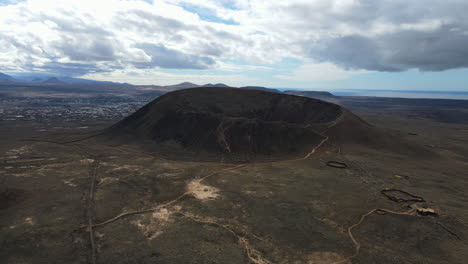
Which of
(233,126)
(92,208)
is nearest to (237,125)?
(233,126)

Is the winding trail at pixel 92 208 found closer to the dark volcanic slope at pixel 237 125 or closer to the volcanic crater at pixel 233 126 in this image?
the volcanic crater at pixel 233 126

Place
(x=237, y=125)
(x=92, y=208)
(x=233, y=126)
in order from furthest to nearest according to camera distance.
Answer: (x=237, y=125), (x=233, y=126), (x=92, y=208)

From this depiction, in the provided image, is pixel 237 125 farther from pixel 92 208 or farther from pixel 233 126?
pixel 92 208

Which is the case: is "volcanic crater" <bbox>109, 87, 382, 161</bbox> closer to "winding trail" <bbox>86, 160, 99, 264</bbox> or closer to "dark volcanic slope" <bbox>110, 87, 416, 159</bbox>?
"dark volcanic slope" <bbox>110, 87, 416, 159</bbox>

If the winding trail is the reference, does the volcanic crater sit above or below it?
above

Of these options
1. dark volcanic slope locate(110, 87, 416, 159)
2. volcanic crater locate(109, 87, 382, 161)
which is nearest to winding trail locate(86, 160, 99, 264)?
volcanic crater locate(109, 87, 382, 161)

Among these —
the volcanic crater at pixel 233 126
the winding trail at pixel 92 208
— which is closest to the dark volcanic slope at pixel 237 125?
the volcanic crater at pixel 233 126

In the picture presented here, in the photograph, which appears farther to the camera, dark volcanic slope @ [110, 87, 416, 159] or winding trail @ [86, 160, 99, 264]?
dark volcanic slope @ [110, 87, 416, 159]

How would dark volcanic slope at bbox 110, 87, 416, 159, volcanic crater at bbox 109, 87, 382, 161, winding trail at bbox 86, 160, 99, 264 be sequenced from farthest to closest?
dark volcanic slope at bbox 110, 87, 416, 159 < volcanic crater at bbox 109, 87, 382, 161 < winding trail at bbox 86, 160, 99, 264

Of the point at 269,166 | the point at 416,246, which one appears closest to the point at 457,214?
the point at 416,246
